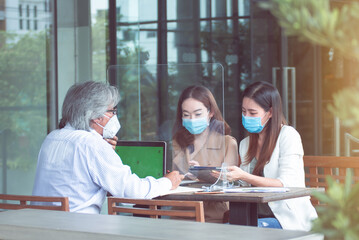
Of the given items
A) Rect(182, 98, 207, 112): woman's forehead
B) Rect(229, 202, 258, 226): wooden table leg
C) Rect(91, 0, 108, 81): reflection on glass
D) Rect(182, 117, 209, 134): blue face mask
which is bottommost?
Rect(229, 202, 258, 226): wooden table leg

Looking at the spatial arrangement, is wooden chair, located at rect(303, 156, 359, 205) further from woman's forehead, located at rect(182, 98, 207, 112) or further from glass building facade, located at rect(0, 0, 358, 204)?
glass building facade, located at rect(0, 0, 358, 204)

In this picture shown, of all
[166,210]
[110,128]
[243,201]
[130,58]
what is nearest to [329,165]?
[243,201]

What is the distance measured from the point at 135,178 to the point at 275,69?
3367mm

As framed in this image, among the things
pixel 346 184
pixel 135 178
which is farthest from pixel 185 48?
pixel 346 184

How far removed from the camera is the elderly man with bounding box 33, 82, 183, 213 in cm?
270

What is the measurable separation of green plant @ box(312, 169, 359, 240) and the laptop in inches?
106

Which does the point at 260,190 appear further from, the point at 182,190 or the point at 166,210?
the point at 166,210

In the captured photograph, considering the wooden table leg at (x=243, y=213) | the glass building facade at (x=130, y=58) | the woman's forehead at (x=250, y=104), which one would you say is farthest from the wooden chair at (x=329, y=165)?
the glass building facade at (x=130, y=58)

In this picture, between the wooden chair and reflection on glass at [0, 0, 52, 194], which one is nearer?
the wooden chair

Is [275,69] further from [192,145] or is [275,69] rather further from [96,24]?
[192,145]

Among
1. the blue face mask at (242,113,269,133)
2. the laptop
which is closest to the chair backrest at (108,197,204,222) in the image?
the laptop

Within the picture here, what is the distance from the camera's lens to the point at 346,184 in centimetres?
63

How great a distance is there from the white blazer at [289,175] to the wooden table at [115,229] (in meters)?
1.74

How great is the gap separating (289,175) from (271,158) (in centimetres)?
15
